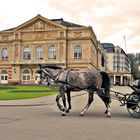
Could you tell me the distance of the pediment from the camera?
84375 millimetres

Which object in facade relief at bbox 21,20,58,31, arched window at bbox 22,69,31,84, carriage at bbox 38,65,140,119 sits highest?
facade relief at bbox 21,20,58,31

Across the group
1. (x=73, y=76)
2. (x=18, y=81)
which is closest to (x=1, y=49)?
(x=18, y=81)

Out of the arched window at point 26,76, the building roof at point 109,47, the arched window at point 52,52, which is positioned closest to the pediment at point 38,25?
the arched window at point 52,52

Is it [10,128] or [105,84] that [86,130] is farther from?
[105,84]

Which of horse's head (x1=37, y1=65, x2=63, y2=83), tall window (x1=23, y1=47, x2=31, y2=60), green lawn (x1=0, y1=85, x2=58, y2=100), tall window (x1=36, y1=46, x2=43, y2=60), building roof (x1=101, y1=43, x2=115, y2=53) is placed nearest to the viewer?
horse's head (x1=37, y1=65, x2=63, y2=83)

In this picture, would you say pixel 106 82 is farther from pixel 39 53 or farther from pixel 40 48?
pixel 39 53

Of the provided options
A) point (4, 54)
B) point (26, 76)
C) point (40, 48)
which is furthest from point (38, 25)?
point (26, 76)

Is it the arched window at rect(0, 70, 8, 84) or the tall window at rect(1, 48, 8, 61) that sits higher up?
the tall window at rect(1, 48, 8, 61)

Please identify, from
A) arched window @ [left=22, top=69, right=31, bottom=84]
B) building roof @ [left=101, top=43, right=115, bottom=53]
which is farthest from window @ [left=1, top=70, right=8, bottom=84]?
building roof @ [left=101, top=43, right=115, bottom=53]

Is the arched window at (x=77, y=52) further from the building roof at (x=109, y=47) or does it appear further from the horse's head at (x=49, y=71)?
the building roof at (x=109, y=47)

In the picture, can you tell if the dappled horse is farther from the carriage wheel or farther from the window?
the window

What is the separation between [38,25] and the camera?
3366 inches

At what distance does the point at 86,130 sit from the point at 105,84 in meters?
5.81

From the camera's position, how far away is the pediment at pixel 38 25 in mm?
84375
